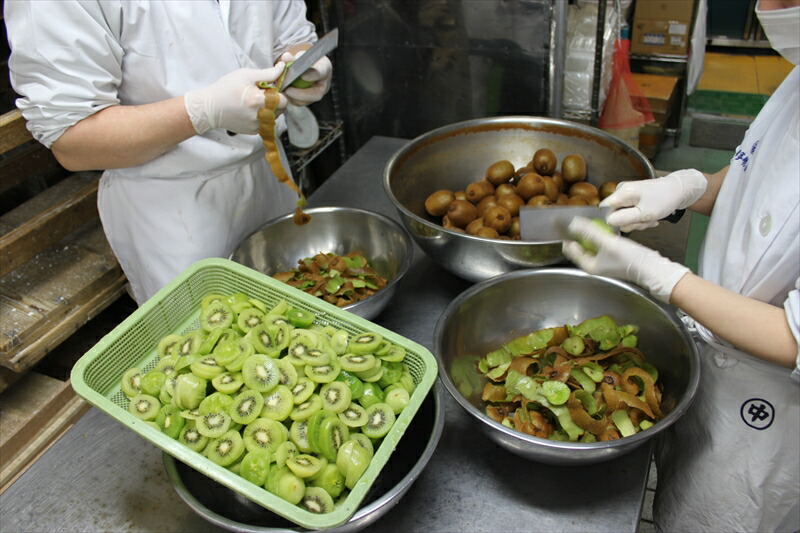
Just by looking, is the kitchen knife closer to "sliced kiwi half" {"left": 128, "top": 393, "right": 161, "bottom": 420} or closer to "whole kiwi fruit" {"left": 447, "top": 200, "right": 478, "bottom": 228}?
"whole kiwi fruit" {"left": 447, "top": 200, "right": 478, "bottom": 228}

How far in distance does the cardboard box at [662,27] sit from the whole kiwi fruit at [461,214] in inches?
122

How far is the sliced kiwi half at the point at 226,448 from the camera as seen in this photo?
97 centimetres

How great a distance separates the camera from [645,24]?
404cm

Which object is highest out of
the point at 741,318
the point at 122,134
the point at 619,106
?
the point at 122,134

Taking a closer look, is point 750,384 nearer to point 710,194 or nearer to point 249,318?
point 710,194

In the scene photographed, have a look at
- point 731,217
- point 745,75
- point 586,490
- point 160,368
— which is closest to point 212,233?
point 160,368

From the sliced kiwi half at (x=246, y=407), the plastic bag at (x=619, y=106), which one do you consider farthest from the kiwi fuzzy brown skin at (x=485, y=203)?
the plastic bag at (x=619, y=106)

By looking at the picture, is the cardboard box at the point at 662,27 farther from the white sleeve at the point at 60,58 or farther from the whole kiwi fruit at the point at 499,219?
the white sleeve at the point at 60,58

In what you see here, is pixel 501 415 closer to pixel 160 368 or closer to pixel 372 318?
pixel 372 318

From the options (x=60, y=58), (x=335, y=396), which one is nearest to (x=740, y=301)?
(x=335, y=396)

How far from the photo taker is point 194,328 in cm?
126

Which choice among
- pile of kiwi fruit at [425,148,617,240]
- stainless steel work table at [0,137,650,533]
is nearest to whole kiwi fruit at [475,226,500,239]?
pile of kiwi fruit at [425,148,617,240]

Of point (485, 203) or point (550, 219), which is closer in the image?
point (550, 219)

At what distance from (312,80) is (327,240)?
1.50 feet
